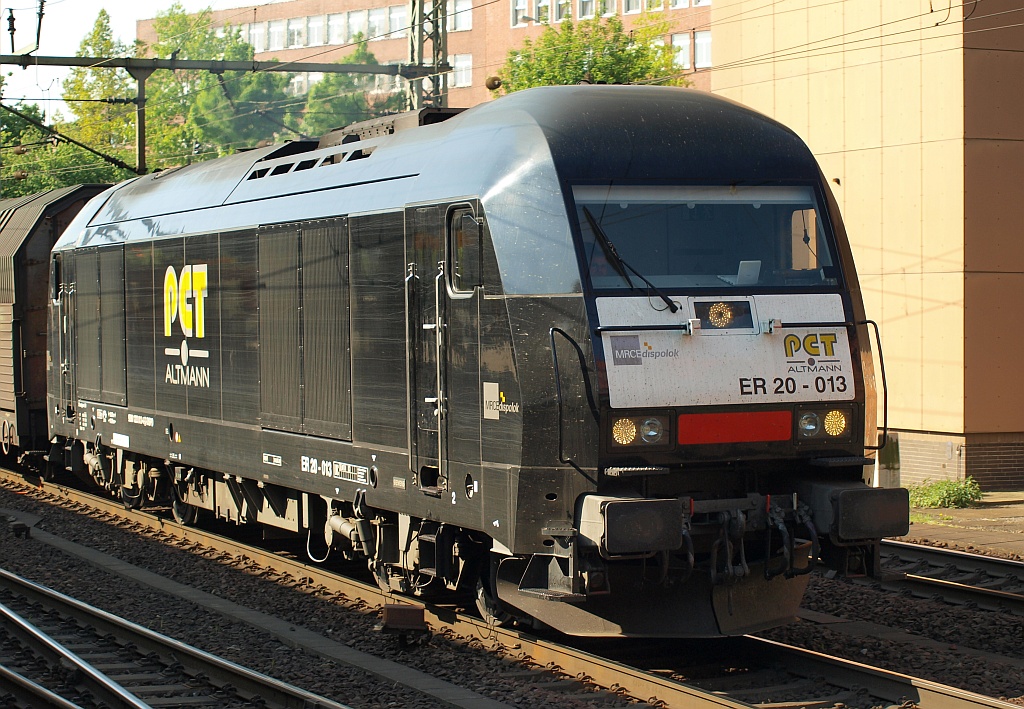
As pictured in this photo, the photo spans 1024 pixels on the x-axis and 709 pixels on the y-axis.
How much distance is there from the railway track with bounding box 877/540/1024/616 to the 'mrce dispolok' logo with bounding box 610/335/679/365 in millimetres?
3287

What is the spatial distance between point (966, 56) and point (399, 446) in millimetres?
10789

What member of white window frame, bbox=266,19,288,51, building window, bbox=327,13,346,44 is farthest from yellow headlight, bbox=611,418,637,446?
white window frame, bbox=266,19,288,51

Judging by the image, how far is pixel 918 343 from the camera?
17.0 metres

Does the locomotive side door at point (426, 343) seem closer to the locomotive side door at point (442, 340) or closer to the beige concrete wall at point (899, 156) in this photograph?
the locomotive side door at point (442, 340)

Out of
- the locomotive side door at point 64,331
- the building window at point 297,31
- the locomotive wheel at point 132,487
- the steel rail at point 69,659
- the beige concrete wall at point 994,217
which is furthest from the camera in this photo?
the building window at point 297,31

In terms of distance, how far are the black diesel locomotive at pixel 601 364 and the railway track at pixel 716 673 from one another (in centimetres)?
24

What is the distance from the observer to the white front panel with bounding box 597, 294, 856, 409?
743cm

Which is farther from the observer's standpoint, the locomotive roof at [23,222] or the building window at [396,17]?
the building window at [396,17]

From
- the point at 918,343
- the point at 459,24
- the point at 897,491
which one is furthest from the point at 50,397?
the point at 459,24

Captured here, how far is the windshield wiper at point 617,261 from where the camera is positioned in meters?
7.61

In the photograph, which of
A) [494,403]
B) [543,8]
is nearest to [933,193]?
[494,403]

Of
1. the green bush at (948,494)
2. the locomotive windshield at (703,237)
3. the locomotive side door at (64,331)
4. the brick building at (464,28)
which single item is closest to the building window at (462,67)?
the brick building at (464,28)

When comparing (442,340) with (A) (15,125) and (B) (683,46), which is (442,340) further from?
(A) (15,125)

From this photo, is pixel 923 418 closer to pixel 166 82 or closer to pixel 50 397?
pixel 50 397
